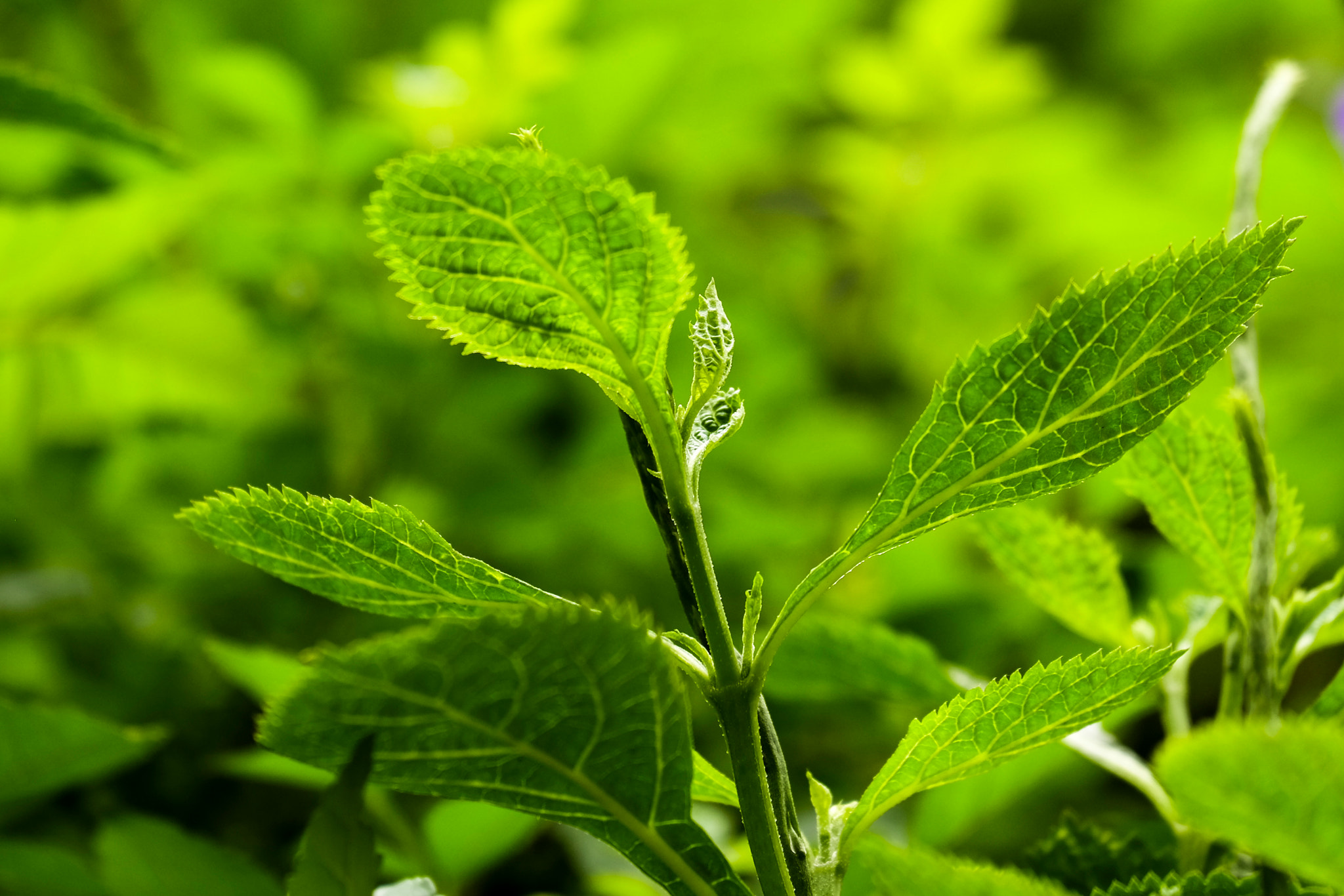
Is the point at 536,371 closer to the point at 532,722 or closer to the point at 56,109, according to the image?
the point at 56,109

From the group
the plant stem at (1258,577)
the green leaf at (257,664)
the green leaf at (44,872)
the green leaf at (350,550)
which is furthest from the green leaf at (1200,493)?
the green leaf at (44,872)

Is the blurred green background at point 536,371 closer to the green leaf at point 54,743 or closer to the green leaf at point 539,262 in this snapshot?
the green leaf at point 54,743

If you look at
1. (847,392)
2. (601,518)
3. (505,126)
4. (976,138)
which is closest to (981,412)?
(601,518)

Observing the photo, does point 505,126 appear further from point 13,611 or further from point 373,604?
point 373,604

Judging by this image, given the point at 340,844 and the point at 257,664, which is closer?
the point at 340,844

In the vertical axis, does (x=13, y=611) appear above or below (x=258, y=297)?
below

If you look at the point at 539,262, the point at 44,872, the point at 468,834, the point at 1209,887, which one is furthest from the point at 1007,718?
the point at 44,872
